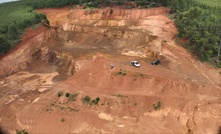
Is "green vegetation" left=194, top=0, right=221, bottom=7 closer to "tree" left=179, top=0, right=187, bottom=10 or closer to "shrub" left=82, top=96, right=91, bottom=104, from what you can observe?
"tree" left=179, top=0, right=187, bottom=10

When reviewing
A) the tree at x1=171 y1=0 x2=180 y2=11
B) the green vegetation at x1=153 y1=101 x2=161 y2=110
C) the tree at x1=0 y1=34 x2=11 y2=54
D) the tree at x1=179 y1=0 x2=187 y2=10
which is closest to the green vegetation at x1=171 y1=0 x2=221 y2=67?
the tree at x1=171 y1=0 x2=180 y2=11

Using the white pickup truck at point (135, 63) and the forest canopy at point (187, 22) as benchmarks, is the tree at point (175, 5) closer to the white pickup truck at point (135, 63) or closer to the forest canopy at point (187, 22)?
the forest canopy at point (187, 22)

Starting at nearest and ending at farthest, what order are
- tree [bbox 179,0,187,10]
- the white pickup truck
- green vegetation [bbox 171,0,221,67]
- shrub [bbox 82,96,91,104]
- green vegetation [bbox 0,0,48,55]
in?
1. shrub [bbox 82,96,91,104]
2. the white pickup truck
3. green vegetation [bbox 171,0,221,67]
4. green vegetation [bbox 0,0,48,55]
5. tree [bbox 179,0,187,10]

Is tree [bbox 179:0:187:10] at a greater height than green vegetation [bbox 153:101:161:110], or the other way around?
tree [bbox 179:0:187:10]

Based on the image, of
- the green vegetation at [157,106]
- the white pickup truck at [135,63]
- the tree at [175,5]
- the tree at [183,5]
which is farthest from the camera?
the tree at [183,5]

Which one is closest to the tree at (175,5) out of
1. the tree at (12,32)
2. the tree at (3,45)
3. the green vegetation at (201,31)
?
the green vegetation at (201,31)

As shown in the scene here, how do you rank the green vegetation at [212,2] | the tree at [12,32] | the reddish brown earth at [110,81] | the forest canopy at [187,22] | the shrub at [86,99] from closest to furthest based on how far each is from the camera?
the reddish brown earth at [110,81], the shrub at [86,99], the forest canopy at [187,22], the tree at [12,32], the green vegetation at [212,2]

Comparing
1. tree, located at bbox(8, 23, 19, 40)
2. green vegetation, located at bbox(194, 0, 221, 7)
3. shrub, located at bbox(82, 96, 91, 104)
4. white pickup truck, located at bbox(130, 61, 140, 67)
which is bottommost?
shrub, located at bbox(82, 96, 91, 104)

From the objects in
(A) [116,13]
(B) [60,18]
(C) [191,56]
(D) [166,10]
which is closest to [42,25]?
(B) [60,18]
